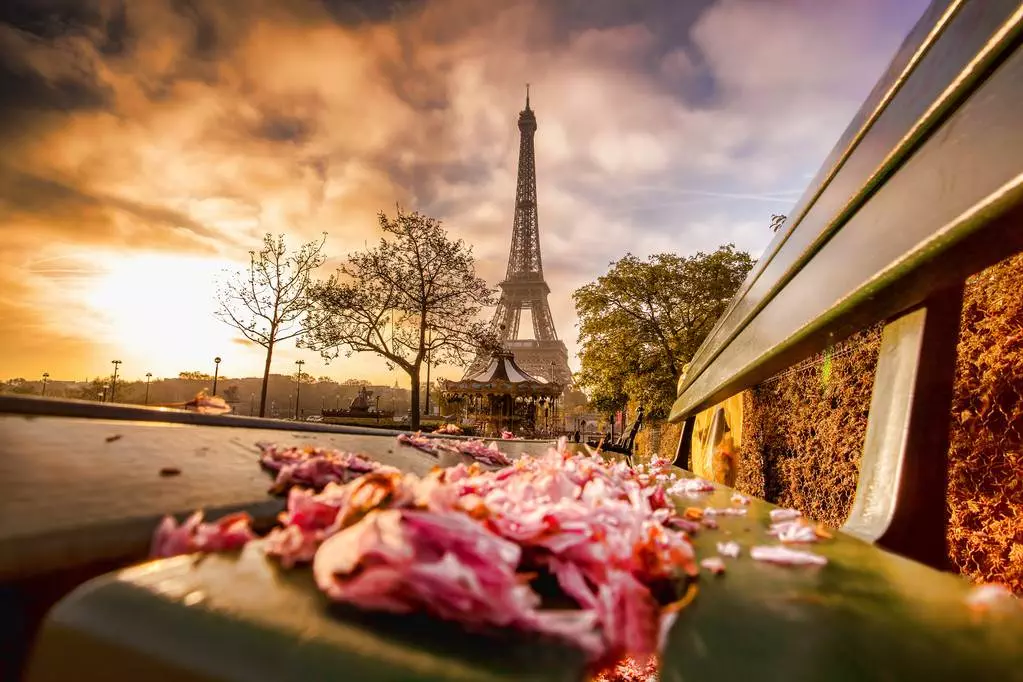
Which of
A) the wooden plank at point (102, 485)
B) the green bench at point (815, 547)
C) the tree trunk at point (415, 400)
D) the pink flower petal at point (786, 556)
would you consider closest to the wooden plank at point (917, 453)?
the green bench at point (815, 547)

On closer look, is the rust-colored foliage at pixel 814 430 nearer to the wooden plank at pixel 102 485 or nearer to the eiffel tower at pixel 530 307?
the wooden plank at pixel 102 485

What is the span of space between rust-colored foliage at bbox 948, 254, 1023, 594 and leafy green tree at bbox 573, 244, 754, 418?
1502cm

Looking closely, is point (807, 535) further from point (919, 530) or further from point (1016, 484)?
point (1016, 484)

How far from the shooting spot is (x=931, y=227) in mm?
924

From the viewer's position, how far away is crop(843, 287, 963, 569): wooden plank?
3.75 feet

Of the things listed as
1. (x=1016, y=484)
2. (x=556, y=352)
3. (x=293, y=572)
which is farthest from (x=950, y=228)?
(x=556, y=352)

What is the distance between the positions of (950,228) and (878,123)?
2.13 feet

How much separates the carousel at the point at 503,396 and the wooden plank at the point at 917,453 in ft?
69.9

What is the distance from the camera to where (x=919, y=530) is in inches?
45.5

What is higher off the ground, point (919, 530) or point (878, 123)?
point (878, 123)

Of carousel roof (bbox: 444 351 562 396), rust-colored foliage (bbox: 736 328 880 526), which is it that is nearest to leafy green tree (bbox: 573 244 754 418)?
carousel roof (bbox: 444 351 562 396)

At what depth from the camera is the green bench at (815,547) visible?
519 mm

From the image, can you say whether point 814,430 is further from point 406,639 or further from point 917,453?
point 406,639

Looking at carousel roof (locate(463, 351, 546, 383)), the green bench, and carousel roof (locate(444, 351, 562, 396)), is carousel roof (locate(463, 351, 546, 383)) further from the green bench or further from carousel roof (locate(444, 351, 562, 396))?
the green bench
